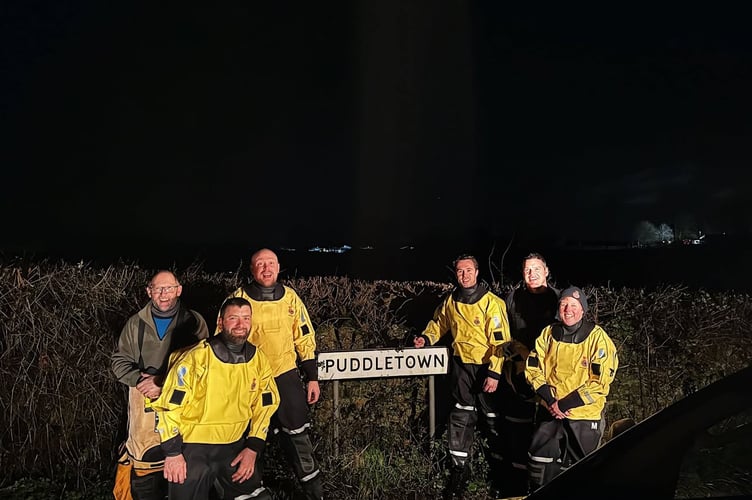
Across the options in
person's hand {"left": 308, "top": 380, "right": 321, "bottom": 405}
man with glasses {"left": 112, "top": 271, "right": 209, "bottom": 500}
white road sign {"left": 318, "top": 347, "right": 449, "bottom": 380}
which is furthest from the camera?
white road sign {"left": 318, "top": 347, "right": 449, "bottom": 380}

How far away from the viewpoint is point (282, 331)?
15.1 ft

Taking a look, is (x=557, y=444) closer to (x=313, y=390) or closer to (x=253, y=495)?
(x=313, y=390)

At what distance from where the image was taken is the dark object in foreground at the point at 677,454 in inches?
79.7

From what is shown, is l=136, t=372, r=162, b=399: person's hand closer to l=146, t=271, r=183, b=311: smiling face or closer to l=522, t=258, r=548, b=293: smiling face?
l=146, t=271, r=183, b=311: smiling face

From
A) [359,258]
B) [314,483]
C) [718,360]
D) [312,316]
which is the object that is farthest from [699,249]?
[314,483]

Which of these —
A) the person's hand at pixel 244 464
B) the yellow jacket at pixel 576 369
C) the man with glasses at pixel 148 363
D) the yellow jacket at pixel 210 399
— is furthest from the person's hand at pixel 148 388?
the yellow jacket at pixel 576 369

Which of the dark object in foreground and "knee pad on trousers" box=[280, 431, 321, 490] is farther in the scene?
"knee pad on trousers" box=[280, 431, 321, 490]

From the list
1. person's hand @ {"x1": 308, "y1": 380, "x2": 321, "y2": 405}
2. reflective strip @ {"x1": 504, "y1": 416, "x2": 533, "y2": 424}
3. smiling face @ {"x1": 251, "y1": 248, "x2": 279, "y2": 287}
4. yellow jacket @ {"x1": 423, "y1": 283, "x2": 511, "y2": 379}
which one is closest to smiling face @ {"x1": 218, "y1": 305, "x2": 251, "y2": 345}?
smiling face @ {"x1": 251, "y1": 248, "x2": 279, "y2": 287}

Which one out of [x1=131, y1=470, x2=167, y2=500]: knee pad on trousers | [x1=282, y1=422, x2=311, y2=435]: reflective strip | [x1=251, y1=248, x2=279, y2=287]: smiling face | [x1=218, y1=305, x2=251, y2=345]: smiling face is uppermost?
[x1=251, y1=248, x2=279, y2=287]: smiling face

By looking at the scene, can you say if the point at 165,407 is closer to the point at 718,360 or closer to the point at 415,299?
the point at 415,299

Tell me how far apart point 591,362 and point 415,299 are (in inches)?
99.8

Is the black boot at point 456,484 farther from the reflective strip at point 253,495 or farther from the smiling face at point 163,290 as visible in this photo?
the smiling face at point 163,290

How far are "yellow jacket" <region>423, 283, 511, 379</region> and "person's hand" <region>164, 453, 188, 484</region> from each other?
8.00 feet

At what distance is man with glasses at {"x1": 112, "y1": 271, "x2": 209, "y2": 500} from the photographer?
4.09 meters
